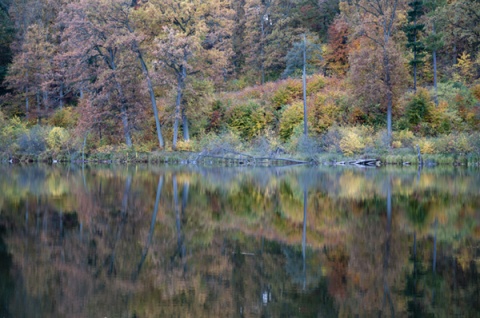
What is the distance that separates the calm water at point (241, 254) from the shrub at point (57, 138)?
75.6 feet

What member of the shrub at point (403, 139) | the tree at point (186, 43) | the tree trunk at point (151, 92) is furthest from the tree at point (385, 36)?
the tree trunk at point (151, 92)

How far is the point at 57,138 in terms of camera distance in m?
39.9

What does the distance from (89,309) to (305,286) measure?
2914 mm

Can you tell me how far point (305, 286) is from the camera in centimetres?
740

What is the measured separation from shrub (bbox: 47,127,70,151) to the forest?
0.32 ft

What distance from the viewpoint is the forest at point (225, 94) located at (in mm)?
35031

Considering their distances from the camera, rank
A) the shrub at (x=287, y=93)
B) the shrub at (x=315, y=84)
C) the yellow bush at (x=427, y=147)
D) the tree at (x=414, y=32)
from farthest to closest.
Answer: the shrub at (x=287, y=93) < the shrub at (x=315, y=84) < the tree at (x=414, y=32) < the yellow bush at (x=427, y=147)

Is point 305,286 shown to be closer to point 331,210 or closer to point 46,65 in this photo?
point 331,210

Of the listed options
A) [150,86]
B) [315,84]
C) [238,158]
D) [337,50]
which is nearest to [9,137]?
[150,86]

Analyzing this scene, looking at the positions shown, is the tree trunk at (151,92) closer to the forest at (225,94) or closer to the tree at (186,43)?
the forest at (225,94)

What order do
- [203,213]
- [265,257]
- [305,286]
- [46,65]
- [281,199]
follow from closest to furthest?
1. [305,286]
2. [265,257]
3. [203,213]
4. [281,199]
5. [46,65]

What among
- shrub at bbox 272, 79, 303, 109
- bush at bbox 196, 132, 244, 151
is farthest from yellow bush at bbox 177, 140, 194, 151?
shrub at bbox 272, 79, 303, 109

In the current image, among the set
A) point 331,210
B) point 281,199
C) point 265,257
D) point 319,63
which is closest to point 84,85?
point 319,63

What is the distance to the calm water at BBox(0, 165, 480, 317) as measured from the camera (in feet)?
21.9
